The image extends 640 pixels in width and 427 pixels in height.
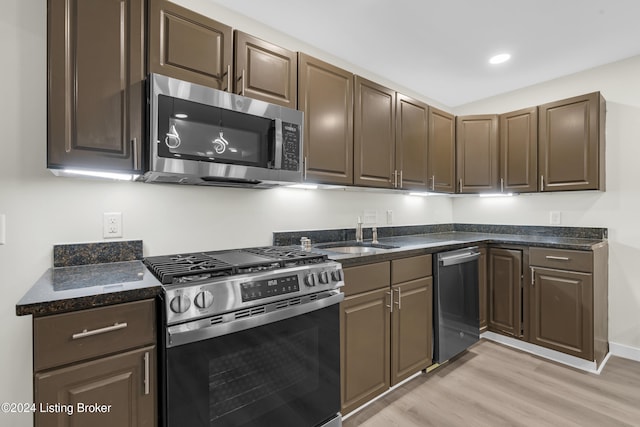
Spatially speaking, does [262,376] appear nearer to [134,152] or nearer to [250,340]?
[250,340]

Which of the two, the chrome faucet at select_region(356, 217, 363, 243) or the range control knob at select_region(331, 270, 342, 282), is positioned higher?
the chrome faucet at select_region(356, 217, 363, 243)

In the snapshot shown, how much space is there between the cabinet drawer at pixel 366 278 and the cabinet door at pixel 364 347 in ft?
0.13

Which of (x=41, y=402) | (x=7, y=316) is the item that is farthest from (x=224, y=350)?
(x=7, y=316)

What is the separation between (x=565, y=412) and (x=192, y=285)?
236 cm

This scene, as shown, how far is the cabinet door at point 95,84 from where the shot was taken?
1.27 meters

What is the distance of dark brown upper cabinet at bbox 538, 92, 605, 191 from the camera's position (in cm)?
260

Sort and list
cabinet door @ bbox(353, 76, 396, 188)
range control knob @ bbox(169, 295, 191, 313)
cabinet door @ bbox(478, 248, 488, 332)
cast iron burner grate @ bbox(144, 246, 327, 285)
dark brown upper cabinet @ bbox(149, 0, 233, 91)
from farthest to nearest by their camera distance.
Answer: cabinet door @ bbox(478, 248, 488, 332) < cabinet door @ bbox(353, 76, 396, 188) < dark brown upper cabinet @ bbox(149, 0, 233, 91) < cast iron burner grate @ bbox(144, 246, 327, 285) < range control knob @ bbox(169, 295, 191, 313)

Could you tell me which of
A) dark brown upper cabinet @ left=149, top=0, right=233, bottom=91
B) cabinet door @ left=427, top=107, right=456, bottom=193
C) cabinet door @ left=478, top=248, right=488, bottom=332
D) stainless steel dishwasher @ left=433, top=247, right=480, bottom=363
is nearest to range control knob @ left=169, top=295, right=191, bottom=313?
dark brown upper cabinet @ left=149, top=0, right=233, bottom=91

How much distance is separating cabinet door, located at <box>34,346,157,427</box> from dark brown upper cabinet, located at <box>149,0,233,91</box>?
50.0 inches

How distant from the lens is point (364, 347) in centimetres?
189

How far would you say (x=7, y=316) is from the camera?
140 centimetres

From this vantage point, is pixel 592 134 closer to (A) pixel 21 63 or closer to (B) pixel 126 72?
(B) pixel 126 72

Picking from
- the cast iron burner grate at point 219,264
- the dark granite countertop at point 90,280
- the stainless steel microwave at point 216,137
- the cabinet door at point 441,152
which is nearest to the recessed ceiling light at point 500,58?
the cabinet door at point 441,152

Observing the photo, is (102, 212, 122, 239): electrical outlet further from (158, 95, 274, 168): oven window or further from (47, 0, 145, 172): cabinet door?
(158, 95, 274, 168): oven window
